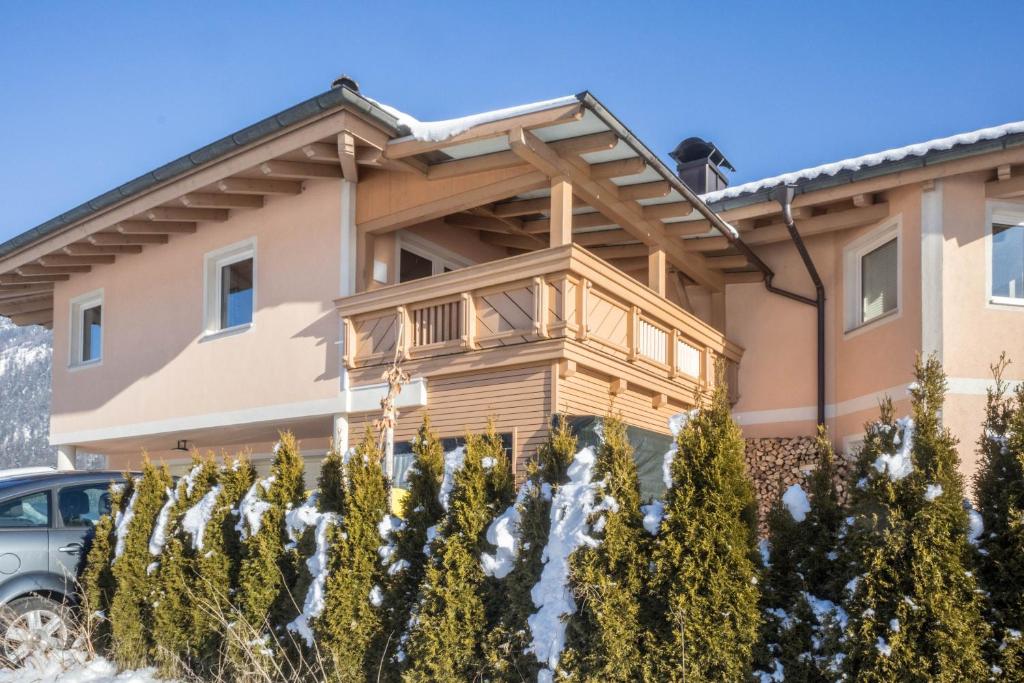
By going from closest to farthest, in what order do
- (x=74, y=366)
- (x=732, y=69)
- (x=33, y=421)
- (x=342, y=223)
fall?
(x=342, y=223), (x=732, y=69), (x=74, y=366), (x=33, y=421)

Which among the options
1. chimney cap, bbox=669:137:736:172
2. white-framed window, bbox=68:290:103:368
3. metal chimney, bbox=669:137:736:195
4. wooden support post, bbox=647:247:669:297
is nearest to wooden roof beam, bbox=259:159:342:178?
wooden support post, bbox=647:247:669:297

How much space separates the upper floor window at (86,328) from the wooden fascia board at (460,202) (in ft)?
24.2

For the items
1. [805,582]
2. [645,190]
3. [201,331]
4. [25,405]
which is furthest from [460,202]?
[25,405]

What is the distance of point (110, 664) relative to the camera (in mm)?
8047

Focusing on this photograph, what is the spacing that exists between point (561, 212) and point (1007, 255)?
5672 mm

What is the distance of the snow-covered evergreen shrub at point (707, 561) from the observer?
16.3 ft

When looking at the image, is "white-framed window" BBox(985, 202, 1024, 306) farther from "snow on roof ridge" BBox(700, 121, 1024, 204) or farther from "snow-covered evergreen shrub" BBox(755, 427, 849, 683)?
"snow-covered evergreen shrub" BBox(755, 427, 849, 683)

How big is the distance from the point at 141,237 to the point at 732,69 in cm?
1017

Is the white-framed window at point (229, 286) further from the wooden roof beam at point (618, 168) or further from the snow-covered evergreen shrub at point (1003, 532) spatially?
the snow-covered evergreen shrub at point (1003, 532)

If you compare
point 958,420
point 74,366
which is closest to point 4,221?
point 74,366

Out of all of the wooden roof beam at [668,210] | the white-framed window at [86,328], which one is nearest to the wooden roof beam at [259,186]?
the wooden roof beam at [668,210]

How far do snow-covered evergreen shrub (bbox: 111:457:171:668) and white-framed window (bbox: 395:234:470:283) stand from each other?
594 centimetres

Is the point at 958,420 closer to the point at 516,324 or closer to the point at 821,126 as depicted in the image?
the point at 516,324

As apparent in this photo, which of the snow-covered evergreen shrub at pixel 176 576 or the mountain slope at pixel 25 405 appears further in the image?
the mountain slope at pixel 25 405
